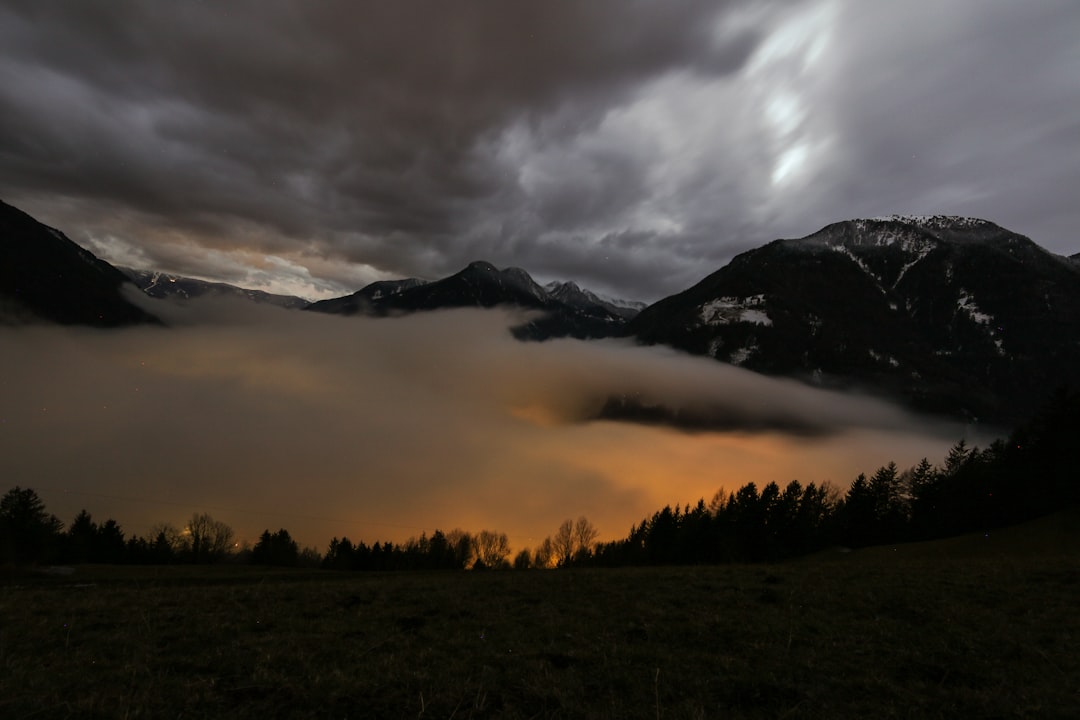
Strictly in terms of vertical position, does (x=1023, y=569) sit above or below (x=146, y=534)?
above

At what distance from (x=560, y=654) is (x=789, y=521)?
A: 78.8 metres

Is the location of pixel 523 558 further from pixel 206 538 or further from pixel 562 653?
pixel 562 653

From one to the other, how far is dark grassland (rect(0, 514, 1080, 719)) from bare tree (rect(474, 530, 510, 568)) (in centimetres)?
11635

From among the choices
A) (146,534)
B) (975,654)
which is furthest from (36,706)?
(146,534)

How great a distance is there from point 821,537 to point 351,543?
9492 cm

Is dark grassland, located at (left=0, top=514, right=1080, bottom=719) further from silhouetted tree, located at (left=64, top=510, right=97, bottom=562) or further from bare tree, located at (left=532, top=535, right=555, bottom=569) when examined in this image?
bare tree, located at (left=532, top=535, right=555, bottom=569)

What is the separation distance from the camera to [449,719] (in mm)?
6574

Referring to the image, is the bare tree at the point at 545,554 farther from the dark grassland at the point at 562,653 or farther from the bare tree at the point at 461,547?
the dark grassland at the point at 562,653

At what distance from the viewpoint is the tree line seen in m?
54.9

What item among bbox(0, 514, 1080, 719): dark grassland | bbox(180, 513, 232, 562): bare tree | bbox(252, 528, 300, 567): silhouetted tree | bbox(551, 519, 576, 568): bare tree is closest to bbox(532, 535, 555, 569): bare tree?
bbox(551, 519, 576, 568): bare tree

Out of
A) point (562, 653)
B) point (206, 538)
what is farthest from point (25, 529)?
point (562, 653)

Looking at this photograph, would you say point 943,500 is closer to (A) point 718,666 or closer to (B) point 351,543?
(A) point 718,666

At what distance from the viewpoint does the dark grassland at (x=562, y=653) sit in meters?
7.08

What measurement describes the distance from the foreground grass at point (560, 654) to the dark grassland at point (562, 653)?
0.17ft
